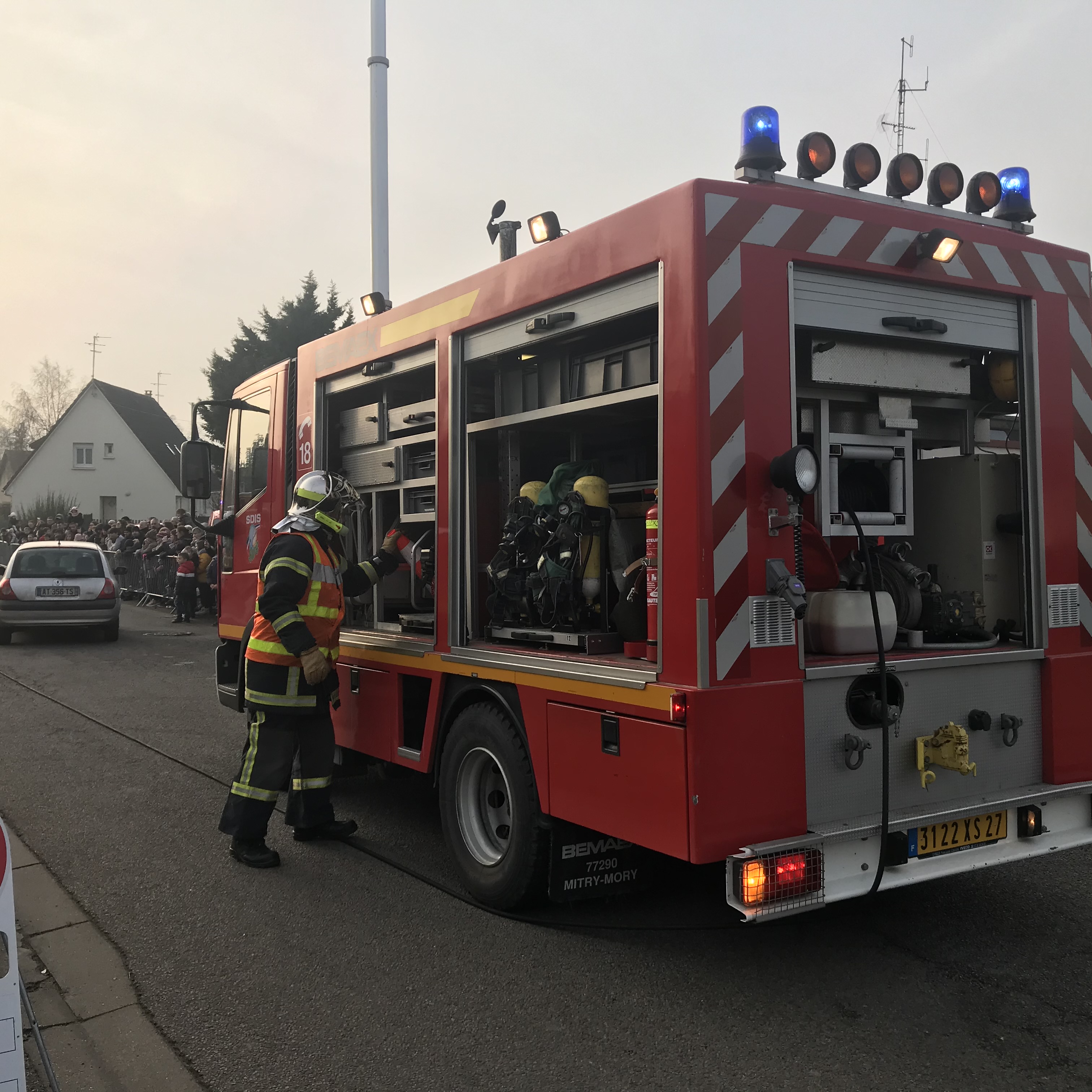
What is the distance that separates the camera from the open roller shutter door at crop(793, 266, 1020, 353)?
3.64 meters

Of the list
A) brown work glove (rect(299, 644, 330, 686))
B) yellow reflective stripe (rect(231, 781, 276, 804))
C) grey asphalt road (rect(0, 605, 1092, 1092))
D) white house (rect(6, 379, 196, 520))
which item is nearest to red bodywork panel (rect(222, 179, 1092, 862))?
grey asphalt road (rect(0, 605, 1092, 1092))

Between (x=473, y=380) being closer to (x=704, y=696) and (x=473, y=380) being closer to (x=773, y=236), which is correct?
(x=773, y=236)

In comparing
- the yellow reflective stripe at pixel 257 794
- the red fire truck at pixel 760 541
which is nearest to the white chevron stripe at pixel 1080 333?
the red fire truck at pixel 760 541

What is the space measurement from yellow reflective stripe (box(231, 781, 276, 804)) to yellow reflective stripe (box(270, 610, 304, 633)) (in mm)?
801

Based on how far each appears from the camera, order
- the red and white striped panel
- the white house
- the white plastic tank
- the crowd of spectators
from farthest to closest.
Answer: the white house → the crowd of spectators → the white plastic tank → the red and white striped panel

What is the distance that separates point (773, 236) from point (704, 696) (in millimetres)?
1629

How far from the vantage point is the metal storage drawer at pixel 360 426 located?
5.61 m

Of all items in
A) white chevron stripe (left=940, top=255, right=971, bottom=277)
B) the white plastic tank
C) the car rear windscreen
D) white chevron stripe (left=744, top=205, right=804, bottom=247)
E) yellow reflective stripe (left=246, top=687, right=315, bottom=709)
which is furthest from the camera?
the car rear windscreen

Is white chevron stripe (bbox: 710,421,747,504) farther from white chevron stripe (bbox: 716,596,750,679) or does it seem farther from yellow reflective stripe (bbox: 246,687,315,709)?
yellow reflective stripe (bbox: 246,687,315,709)

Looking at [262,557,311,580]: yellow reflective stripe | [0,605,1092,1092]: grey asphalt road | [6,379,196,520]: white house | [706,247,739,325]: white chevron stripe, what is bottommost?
[0,605,1092,1092]: grey asphalt road

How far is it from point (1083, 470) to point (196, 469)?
5236mm

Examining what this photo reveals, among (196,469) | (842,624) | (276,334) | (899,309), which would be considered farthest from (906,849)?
(276,334)

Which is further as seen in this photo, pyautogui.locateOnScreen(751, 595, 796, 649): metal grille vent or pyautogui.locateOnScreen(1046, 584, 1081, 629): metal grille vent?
pyautogui.locateOnScreen(1046, 584, 1081, 629): metal grille vent

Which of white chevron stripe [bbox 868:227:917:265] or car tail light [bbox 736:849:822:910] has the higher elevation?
white chevron stripe [bbox 868:227:917:265]
